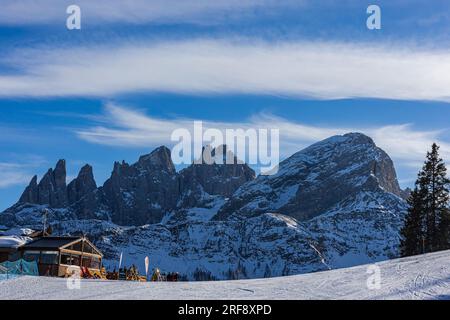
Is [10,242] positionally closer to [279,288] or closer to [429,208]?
[279,288]

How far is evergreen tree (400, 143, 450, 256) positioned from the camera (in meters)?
59.5

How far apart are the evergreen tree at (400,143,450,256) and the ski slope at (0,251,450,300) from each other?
31715mm

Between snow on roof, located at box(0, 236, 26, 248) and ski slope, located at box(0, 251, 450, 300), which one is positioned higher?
snow on roof, located at box(0, 236, 26, 248)

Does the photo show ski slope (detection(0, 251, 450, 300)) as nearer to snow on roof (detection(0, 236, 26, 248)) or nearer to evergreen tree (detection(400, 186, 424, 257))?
snow on roof (detection(0, 236, 26, 248))

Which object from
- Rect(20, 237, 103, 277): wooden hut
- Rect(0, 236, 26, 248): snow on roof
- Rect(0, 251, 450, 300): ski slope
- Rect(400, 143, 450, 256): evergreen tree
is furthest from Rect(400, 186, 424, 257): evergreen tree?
Rect(0, 236, 26, 248): snow on roof

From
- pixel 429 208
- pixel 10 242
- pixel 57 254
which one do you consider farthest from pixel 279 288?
pixel 429 208

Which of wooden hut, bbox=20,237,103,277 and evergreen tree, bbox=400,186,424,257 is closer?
wooden hut, bbox=20,237,103,277

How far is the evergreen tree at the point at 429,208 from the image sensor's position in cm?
5953

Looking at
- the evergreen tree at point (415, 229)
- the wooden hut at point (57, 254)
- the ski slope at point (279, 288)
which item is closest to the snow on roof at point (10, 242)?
the wooden hut at point (57, 254)

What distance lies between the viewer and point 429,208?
60.5 meters

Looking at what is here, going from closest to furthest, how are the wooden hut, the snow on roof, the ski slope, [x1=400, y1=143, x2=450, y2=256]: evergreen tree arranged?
the ski slope, the wooden hut, the snow on roof, [x1=400, y1=143, x2=450, y2=256]: evergreen tree

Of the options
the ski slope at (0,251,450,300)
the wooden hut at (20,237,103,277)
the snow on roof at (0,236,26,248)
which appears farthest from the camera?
the snow on roof at (0,236,26,248)
